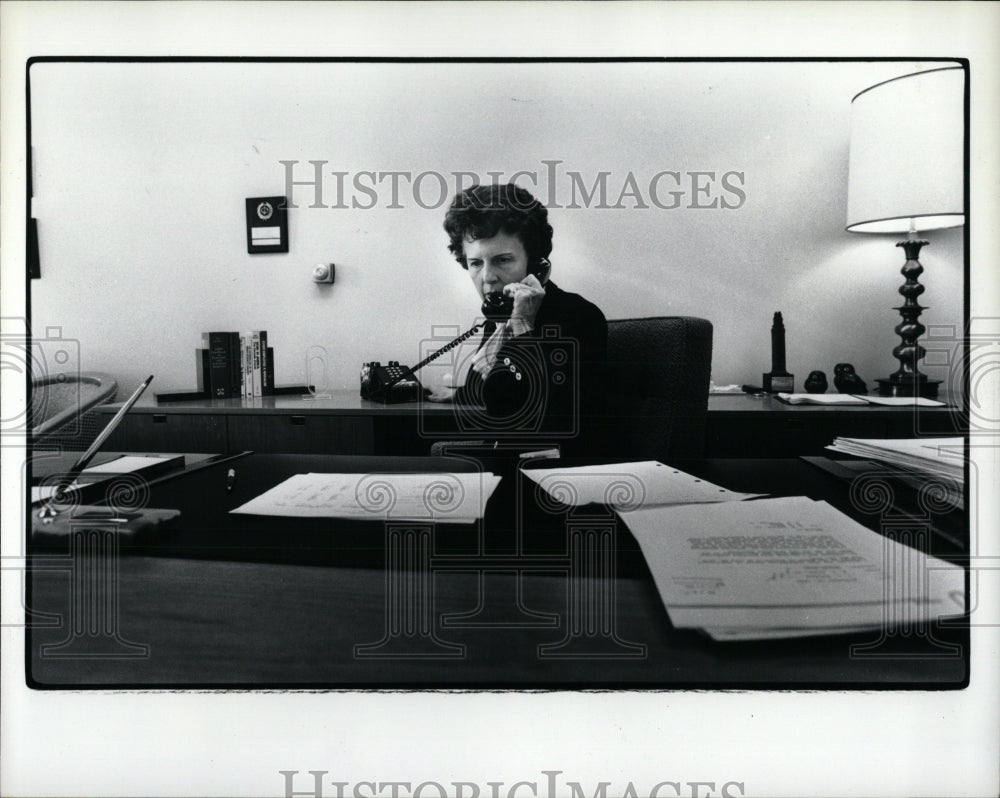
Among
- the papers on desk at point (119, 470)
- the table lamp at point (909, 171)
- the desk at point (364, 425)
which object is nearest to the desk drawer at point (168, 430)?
the desk at point (364, 425)

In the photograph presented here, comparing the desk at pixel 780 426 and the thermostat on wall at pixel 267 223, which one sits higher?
the thermostat on wall at pixel 267 223

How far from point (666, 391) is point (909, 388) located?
426 millimetres

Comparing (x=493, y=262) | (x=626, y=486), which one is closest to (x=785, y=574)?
(x=626, y=486)

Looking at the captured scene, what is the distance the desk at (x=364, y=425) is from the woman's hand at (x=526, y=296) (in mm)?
246

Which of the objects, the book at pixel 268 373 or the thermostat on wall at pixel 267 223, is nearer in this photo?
the thermostat on wall at pixel 267 223

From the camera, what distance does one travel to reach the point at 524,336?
3.94 feet

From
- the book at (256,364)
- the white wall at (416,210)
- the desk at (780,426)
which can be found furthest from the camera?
the book at (256,364)

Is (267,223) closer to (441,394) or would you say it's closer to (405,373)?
(405,373)

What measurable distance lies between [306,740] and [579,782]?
310 mm

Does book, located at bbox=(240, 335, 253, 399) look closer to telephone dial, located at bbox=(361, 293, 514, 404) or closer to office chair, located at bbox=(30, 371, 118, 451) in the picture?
telephone dial, located at bbox=(361, 293, 514, 404)

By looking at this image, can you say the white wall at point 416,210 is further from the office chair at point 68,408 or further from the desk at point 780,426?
the desk at point 780,426

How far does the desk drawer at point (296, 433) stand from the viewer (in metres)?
1.36

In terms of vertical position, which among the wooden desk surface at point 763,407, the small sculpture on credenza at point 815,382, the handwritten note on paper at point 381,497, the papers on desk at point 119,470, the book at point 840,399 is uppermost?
the small sculpture on credenza at point 815,382

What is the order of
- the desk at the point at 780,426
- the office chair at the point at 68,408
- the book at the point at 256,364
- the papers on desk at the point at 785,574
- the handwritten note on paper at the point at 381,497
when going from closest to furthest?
the papers on desk at the point at 785,574
the handwritten note on paper at the point at 381,497
the office chair at the point at 68,408
the desk at the point at 780,426
the book at the point at 256,364
